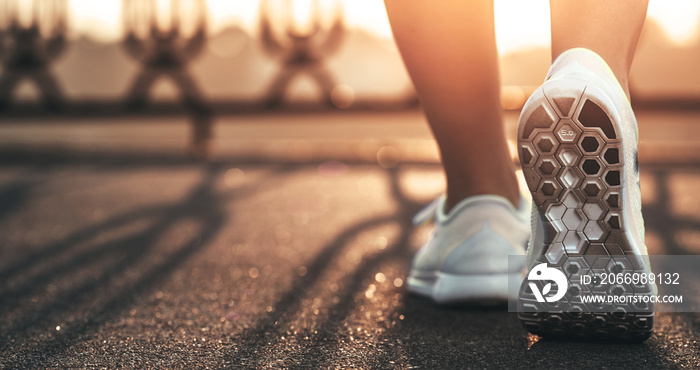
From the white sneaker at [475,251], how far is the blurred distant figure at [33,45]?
3830 mm

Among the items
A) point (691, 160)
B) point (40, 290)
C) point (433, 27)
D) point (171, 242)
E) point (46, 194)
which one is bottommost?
point (691, 160)

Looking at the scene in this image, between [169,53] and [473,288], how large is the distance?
3838 millimetres

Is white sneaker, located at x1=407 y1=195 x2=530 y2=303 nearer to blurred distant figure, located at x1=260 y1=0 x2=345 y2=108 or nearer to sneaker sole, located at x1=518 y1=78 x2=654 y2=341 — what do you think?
sneaker sole, located at x1=518 y1=78 x2=654 y2=341

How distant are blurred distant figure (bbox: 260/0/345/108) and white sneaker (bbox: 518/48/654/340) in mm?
3485

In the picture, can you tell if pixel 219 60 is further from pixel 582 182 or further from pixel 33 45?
pixel 582 182

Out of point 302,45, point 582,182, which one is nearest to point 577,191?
point 582,182

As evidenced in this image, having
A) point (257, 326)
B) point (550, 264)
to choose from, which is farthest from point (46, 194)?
point (550, 264)

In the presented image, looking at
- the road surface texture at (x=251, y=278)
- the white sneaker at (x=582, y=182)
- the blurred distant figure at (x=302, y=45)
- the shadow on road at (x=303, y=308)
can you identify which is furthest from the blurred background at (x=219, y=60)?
the white sneaker at (x=582, y=182)

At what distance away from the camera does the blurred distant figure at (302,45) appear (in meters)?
4.21

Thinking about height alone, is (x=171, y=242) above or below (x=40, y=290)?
below

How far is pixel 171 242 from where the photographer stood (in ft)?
5.15

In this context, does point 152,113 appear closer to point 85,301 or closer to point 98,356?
point 85,301

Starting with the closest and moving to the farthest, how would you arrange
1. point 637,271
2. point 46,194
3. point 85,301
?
1. point 637,271
2. point 85,301
3. point 46,194

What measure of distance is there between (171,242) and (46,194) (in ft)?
3.50
